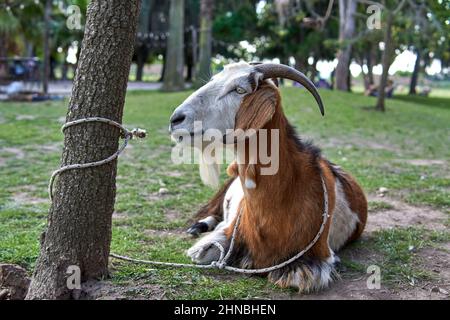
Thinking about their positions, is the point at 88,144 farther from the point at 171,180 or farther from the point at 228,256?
the point at 171,180

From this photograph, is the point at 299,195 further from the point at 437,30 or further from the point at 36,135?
the point at 437,30

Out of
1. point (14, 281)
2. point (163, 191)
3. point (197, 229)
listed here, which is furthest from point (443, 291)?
point (163, 191)

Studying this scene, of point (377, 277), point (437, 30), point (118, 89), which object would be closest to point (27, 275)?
point (118, 89)

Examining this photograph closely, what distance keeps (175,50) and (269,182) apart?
61.3 ft

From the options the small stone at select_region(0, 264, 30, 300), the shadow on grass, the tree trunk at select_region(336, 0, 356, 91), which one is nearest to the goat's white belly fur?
the small stone at select_region(0, 264, 30, 300)

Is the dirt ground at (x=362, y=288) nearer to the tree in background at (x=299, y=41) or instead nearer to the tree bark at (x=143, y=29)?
the tree in background at (x=299, y=41)

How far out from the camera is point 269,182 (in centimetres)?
354

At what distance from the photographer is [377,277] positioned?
3656 mm

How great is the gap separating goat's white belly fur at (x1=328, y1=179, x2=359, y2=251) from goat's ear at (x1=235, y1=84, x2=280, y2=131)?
1.19 meters

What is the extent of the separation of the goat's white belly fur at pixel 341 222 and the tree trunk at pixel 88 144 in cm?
187

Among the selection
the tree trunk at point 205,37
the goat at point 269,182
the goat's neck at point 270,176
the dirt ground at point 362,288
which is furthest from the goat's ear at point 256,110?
the tree trunk at point 205,37

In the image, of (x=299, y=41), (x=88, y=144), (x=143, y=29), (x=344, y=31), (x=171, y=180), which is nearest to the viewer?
(x=88, y=144)

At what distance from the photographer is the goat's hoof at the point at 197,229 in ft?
15.6

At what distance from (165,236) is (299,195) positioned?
1.51m
